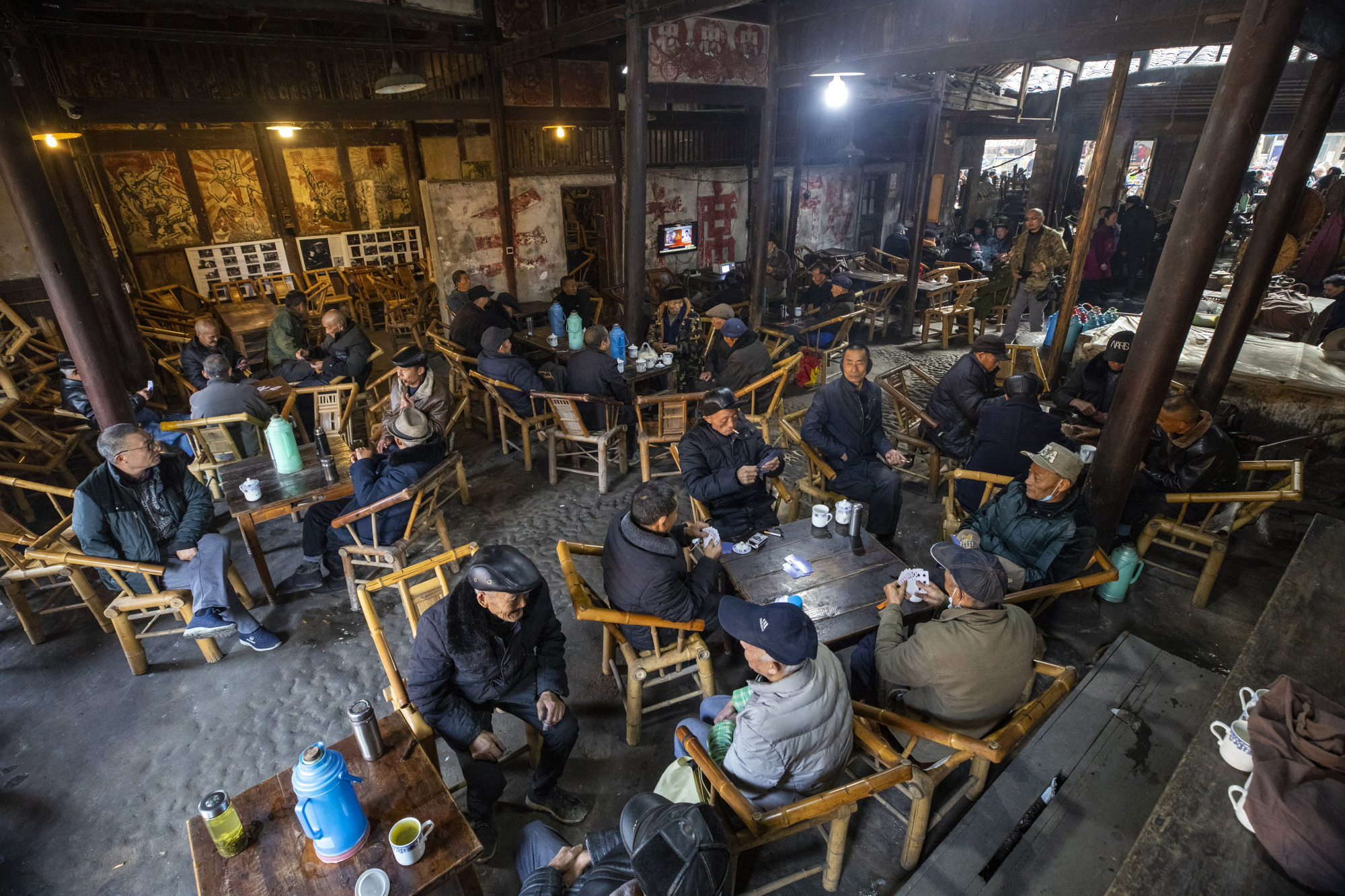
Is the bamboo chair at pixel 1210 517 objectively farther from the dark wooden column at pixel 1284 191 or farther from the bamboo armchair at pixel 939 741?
the bamboo armchair at pixel 939 741

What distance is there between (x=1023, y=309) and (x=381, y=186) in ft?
40.5

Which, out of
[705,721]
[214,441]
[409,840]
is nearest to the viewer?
[409,840]

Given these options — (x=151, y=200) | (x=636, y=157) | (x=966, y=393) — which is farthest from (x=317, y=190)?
(x=966, y=393)

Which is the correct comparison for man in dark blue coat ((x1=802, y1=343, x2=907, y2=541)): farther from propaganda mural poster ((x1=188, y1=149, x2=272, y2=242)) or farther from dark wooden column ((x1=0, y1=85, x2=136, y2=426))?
propaganda mural poster ((x1=188, y1=149, x2=272, y2=242))

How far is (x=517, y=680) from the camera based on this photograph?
10.6ft

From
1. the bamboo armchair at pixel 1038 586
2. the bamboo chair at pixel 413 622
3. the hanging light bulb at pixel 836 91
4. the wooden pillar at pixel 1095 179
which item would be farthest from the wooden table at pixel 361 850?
the hanging light bulb at pixel 836 91

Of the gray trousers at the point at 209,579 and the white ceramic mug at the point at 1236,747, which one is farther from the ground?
the white ceramic mug at the point at 1236,747

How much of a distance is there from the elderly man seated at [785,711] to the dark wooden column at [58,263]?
5.64 metres

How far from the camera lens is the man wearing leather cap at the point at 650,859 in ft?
5.15

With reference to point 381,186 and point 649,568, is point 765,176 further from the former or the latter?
point 381,186

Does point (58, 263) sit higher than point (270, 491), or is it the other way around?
point (58, 263)

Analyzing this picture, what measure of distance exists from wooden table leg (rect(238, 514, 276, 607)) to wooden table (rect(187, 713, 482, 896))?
249 cm

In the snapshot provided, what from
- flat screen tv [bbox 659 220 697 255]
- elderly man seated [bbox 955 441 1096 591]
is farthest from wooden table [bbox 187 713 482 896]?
flat screen tv [bbox 659 220 697 255]

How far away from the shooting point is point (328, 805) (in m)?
2.04
